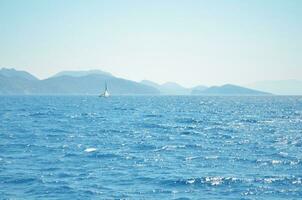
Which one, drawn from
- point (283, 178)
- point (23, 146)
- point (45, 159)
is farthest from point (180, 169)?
point (23, 146)

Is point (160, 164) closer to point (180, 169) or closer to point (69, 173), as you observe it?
point (180, 169)

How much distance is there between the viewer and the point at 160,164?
133 ft

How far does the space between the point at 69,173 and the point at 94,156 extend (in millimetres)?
8696

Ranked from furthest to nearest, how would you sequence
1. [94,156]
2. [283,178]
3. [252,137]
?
[252,137] → [94,156] → [283,178]

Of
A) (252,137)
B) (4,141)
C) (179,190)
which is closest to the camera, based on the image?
(179,190)

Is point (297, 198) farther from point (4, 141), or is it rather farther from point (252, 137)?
point (4, 141)

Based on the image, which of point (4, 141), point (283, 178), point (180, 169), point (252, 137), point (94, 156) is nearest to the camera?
point (283, 178)

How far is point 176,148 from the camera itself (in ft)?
169

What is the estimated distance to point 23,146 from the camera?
50.4m

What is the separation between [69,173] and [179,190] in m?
11.2

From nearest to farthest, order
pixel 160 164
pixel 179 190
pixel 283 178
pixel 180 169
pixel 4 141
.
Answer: pixel 179 190 → pixel 283 178 → pixel 180 169 → pixel 160 164 → pixel 4 141

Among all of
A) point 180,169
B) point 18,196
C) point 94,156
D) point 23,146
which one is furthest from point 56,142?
point 18,196

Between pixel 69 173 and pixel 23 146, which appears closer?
pixel 69 173

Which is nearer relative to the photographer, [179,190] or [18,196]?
[18,196]
